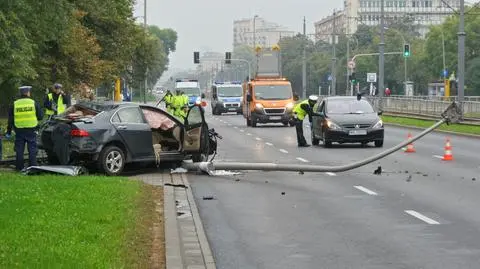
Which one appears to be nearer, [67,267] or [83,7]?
[67,267]

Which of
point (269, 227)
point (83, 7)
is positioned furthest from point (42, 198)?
point (83, 7)

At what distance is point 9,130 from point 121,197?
7.10 meters

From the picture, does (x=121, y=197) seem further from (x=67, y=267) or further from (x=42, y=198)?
(x=67, y=267)

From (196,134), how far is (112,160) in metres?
2.06

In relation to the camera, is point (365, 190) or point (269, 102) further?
point (269, 102)

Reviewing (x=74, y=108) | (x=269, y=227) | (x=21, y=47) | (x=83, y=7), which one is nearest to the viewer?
(x=269, y=227)

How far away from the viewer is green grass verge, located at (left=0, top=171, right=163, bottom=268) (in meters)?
8.15

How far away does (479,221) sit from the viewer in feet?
38.8

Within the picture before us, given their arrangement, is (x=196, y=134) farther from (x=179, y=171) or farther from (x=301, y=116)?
(x=301, y=116)

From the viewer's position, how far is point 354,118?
27625mm

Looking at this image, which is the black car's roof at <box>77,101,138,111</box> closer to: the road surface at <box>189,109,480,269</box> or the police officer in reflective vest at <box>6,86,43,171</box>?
the police officer in reflective vest at <box>6,86,43,171</box>

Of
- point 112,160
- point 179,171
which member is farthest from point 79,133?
point 179,171

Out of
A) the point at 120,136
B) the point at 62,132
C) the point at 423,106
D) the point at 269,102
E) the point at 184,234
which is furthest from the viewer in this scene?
the point at 423,106

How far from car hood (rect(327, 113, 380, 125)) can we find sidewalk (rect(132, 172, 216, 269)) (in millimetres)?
11762
